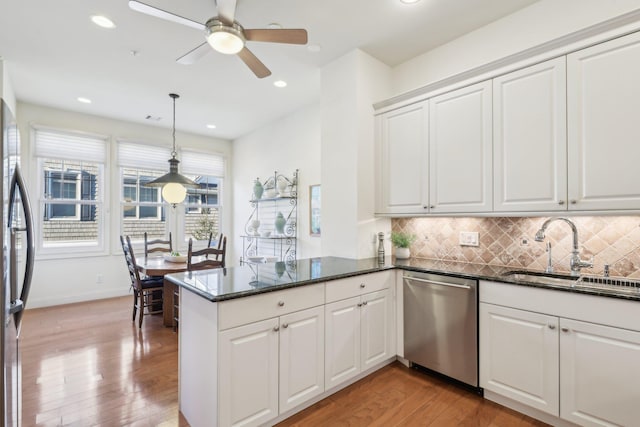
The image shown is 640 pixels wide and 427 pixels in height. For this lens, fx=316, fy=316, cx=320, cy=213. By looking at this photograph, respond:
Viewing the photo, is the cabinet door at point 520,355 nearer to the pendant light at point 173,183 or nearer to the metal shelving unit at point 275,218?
the metal shelving unit at point 275,218

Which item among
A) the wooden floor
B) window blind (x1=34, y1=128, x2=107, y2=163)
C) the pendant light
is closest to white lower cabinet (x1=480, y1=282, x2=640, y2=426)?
the wooden floor

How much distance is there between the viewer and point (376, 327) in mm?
2631

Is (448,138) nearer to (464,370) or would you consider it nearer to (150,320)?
(464,370)

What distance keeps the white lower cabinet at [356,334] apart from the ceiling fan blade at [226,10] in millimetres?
2016

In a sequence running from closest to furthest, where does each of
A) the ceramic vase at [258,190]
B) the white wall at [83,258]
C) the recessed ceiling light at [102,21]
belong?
the recessed ceiling light at [102,21] < the white wall at [83,258] < the ceramic vase at [258,190]

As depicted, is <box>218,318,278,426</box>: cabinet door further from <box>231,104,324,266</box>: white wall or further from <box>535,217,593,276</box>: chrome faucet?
<box>231,104,324,266</box>: white wall

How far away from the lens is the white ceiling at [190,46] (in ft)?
8.22

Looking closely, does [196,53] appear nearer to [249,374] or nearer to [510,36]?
[249,374]

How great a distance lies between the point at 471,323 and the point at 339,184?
5.63ft

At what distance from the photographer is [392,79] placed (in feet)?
11.4

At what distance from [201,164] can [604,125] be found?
237 inches

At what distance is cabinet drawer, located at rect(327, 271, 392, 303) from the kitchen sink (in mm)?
910

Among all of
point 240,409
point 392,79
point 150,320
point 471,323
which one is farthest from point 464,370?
point 150,320

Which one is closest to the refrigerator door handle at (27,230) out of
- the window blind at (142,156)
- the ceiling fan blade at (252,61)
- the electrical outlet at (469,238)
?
the ceiling fan blade at (252,61)
